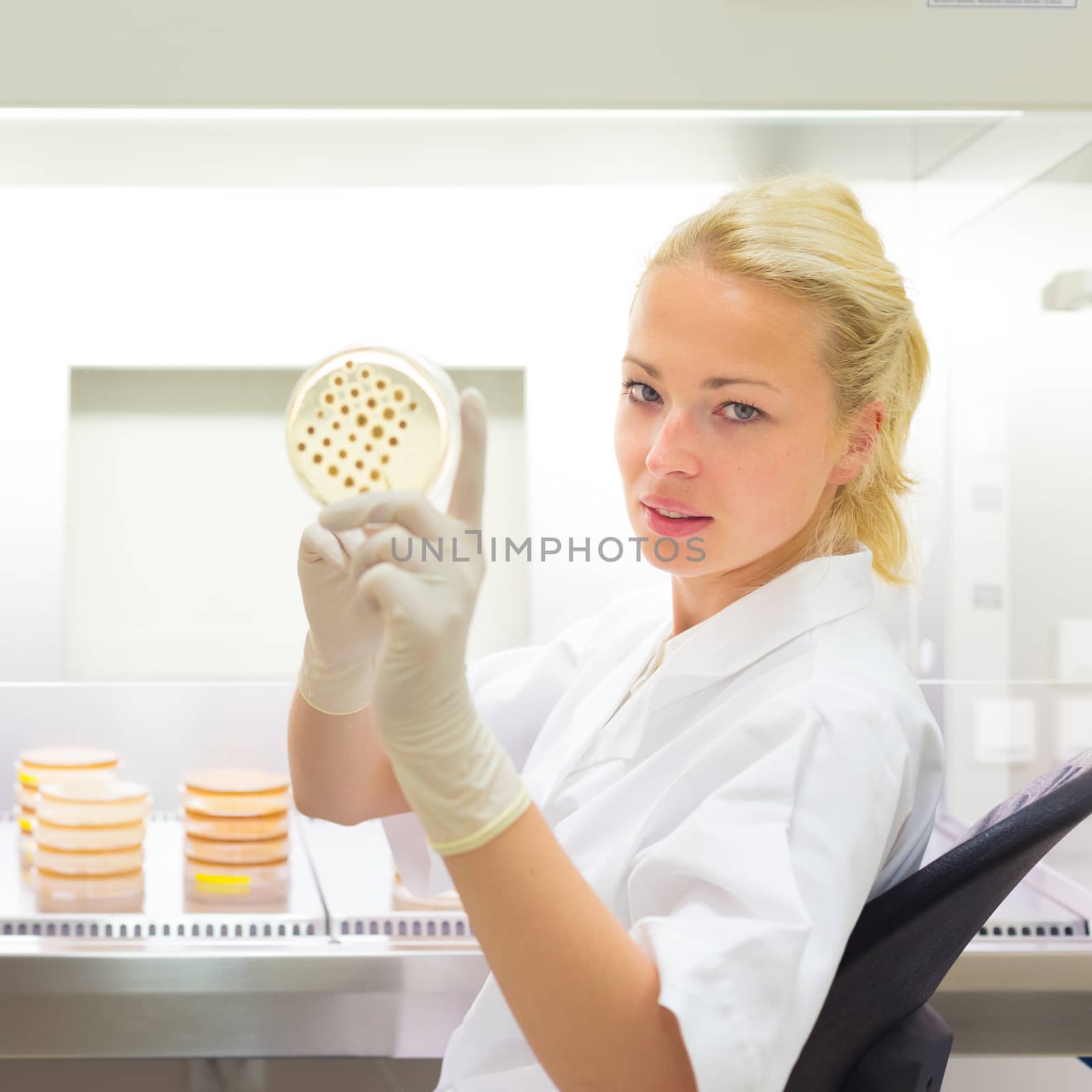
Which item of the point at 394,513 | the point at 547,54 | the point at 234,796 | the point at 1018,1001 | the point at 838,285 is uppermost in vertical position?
the point at 547,54

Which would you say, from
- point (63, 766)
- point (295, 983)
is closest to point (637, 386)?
point (295, 983)

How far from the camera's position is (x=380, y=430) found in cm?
87

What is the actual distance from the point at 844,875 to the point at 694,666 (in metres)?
0.27

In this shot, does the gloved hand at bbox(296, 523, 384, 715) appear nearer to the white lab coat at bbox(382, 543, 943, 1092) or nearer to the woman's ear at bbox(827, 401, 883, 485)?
the white lab coat at bbox(382, 543, 943, 1092)

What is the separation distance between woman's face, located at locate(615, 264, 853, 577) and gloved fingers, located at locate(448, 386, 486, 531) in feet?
0.65

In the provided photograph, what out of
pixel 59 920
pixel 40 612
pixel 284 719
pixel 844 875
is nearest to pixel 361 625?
pixel 844 875

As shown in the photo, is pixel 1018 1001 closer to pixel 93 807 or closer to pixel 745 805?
pixel 745 805

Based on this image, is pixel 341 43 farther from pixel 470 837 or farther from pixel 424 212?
pixel 470 837

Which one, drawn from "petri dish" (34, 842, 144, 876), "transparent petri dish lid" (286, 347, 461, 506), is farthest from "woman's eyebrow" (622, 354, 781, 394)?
"petri dish" (34, 842, 144, 876)

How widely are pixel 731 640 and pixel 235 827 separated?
714 mm

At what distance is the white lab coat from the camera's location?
2.48ft

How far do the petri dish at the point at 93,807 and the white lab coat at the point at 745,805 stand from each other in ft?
1.68

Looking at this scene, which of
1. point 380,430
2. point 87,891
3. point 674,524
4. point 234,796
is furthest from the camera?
point 234,796

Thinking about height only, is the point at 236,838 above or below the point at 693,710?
below
